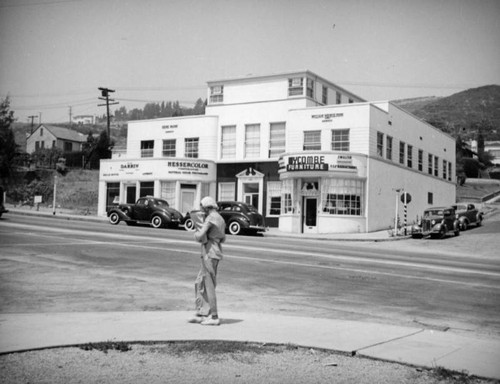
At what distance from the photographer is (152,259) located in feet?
56.3

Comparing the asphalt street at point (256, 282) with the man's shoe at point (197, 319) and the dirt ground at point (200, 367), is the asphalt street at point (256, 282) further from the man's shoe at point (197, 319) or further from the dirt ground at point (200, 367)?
the dirt ground at point (200, 367)

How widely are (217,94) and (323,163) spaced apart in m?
13.9

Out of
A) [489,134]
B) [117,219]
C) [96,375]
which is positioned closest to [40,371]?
[96,375]

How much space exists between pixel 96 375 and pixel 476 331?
247 inches

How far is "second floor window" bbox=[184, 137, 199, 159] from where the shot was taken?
46.2 m

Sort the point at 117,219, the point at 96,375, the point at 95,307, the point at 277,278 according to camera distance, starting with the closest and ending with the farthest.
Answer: the point at 96,375, the point at 95,307, the point at 277,278, the point at 117,219

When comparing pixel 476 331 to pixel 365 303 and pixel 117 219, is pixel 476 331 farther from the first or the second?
pixel 117 219

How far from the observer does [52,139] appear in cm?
9656

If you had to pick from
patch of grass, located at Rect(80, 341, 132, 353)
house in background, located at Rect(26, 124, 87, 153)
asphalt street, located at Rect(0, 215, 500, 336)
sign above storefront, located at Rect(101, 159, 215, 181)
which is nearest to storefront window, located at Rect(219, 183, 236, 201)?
sign above storefront, located at Rect(101, 159, 215, 181)

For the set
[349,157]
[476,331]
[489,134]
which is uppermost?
[489,134]

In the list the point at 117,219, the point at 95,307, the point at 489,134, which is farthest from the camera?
the point at 489,134

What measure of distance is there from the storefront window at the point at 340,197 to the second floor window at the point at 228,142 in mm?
9912

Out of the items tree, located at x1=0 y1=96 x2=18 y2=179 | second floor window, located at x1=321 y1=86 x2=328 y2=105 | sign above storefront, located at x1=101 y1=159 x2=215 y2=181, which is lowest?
sign above storefront, located at x1=101 y1=159 x2=215 y2=181

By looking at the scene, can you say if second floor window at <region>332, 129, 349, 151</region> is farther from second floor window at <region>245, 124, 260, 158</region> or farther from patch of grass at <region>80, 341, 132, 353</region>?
patch of grass at <region>80, 341, 132, 353</region>
